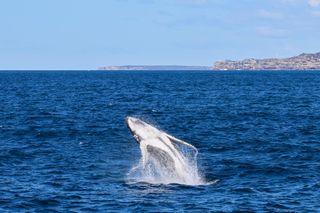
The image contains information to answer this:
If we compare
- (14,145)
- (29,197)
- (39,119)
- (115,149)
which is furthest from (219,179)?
(39,119)

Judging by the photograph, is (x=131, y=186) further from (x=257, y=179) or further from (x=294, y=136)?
(x=294, y=136)

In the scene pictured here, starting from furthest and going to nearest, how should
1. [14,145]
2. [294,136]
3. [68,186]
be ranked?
1. [294,136]
2. [14,145]
3. [68,186]

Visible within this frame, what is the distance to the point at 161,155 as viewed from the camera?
34906mm

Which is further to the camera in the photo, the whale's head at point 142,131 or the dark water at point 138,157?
the whale's head at point 142,131

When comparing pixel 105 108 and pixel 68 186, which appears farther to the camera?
pixel 105 108

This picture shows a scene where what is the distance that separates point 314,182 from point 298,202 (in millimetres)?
4600

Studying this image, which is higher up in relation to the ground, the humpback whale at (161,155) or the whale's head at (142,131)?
the whale's head at (142,131)

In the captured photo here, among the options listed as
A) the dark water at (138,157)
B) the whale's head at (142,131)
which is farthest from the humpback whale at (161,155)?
the dark water at (138,157)

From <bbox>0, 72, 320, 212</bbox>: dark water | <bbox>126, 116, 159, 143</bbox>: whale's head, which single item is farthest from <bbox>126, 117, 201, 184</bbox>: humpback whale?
<bbox>0, 72, 320, 212</bbox>: dark water

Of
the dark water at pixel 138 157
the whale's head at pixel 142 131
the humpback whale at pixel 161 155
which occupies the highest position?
the whale's head at pixel 142 131

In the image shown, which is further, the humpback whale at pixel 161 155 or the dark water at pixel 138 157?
the humpback whale at pixel 161 155

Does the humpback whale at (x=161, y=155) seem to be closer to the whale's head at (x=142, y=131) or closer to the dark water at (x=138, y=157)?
the whale's head at (x=142, y=131)

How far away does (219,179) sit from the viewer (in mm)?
37000

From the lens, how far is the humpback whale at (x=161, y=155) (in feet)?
113
